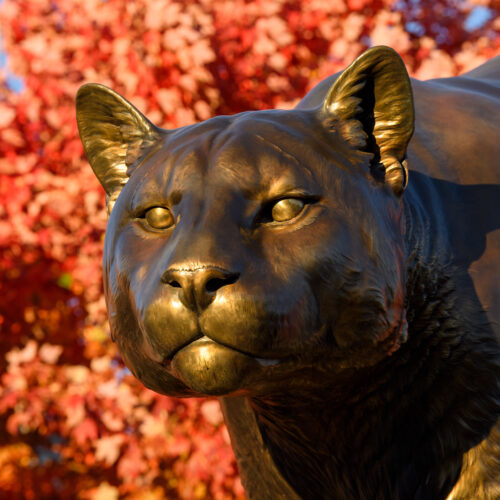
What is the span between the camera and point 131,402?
4051 millimetres

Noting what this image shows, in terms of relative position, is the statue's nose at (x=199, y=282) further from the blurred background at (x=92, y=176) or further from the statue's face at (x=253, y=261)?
the blurred background at (x=92, y=176)

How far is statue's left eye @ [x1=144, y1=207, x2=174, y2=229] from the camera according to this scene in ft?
4.69

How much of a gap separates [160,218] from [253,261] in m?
0.24

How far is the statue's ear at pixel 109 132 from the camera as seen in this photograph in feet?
5.50

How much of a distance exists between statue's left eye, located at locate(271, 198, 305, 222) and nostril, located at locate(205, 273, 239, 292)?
0.56 feet

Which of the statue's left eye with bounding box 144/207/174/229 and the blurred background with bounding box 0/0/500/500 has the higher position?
the statue's left eye with bounding box 144/207/174/229

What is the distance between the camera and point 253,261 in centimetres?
128

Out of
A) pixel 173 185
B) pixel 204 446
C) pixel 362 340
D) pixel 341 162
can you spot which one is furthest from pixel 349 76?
pixel 204 446

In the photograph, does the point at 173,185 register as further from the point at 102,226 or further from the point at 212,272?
the point at 102,226

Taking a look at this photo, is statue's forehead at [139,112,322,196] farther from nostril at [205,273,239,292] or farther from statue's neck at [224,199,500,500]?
statue's neck at [224,199,500,500]

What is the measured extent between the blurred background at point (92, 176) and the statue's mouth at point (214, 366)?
2650mm

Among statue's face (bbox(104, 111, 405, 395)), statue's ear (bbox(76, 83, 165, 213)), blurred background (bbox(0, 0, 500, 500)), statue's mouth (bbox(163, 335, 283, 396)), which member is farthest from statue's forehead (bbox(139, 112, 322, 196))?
blurred background (bbox(0, 0, 500, 500))

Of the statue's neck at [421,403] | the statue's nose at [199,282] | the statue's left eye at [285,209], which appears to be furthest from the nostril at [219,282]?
the statue's neck at [421,403]

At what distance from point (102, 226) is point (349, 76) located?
111 inches
